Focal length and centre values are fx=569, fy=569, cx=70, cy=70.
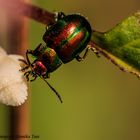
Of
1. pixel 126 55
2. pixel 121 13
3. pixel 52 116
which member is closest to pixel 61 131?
pixel 52 116

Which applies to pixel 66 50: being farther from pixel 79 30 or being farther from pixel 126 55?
pixel 126 55

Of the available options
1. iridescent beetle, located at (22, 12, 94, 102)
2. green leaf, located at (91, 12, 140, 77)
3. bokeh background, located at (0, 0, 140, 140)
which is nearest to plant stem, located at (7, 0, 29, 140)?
iridescent beetle, located at (22, 12, 94, 102)

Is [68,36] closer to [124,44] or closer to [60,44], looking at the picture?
[60,44]

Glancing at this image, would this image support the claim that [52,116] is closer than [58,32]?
No

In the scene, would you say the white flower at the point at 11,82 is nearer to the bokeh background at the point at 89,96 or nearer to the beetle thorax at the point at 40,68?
the beetle thorax at the point at 40,68

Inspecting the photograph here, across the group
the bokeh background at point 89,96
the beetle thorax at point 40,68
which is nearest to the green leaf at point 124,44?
the beetle thorax at point 40,68

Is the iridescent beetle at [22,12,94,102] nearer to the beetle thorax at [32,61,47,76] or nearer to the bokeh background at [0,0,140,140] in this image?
the beetle thorax at [32,61,47,76]

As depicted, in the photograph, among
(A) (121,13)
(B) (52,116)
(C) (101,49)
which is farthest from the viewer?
(A) (121,13)
